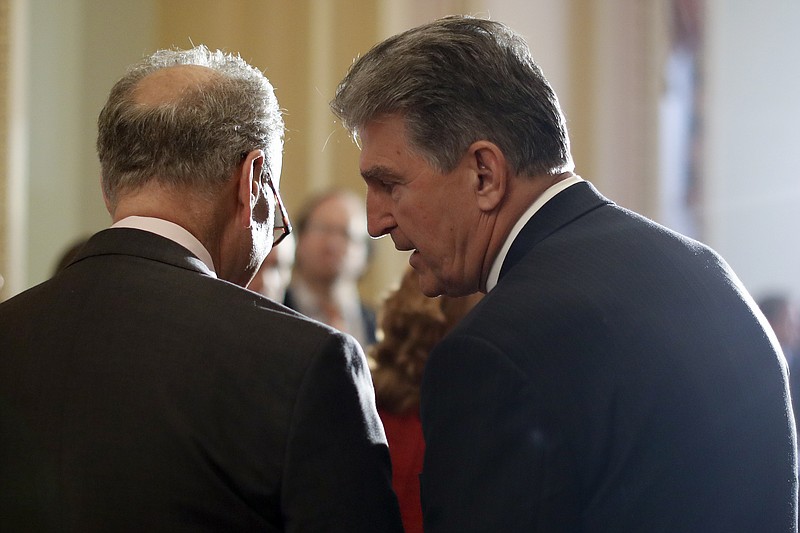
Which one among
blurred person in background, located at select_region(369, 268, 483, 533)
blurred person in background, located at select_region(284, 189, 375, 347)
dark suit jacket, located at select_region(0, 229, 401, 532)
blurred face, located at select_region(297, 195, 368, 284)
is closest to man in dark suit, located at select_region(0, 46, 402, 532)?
dark suit jacket, located at select_region(0, 229, 401, 532)

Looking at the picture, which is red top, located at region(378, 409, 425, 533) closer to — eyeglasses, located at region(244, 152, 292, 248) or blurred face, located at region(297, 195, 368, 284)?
eyeglasses, located at region(244, 152, 292, 248)

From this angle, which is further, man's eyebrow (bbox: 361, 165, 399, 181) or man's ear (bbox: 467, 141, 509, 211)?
man's eyebrow (bbox: 361, 165, 399, 181)

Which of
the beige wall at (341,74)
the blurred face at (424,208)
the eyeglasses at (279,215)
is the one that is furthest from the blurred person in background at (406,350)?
the beige wall at (341,74)

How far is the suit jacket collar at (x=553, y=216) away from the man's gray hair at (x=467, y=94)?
7 cm

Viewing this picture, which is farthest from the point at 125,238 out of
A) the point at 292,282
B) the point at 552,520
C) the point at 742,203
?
the point at 742,203

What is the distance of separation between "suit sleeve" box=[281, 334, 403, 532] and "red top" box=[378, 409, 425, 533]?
0.76 m

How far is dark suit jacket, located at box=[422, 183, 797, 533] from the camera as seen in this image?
1.44 metres

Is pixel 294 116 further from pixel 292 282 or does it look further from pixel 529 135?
pixel 529 135

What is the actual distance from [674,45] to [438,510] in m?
5.23

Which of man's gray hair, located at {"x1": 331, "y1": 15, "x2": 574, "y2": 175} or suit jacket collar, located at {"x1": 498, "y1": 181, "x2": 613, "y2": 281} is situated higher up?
man's gray hair, located at {"x1": 331, "y1": 15, "x2": 574, "y2": 175}

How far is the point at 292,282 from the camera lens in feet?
17.9

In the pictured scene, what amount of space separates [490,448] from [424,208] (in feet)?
1.65

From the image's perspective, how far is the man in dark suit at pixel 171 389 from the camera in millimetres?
1582

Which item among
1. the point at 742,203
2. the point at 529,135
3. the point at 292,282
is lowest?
the point at 292,282
